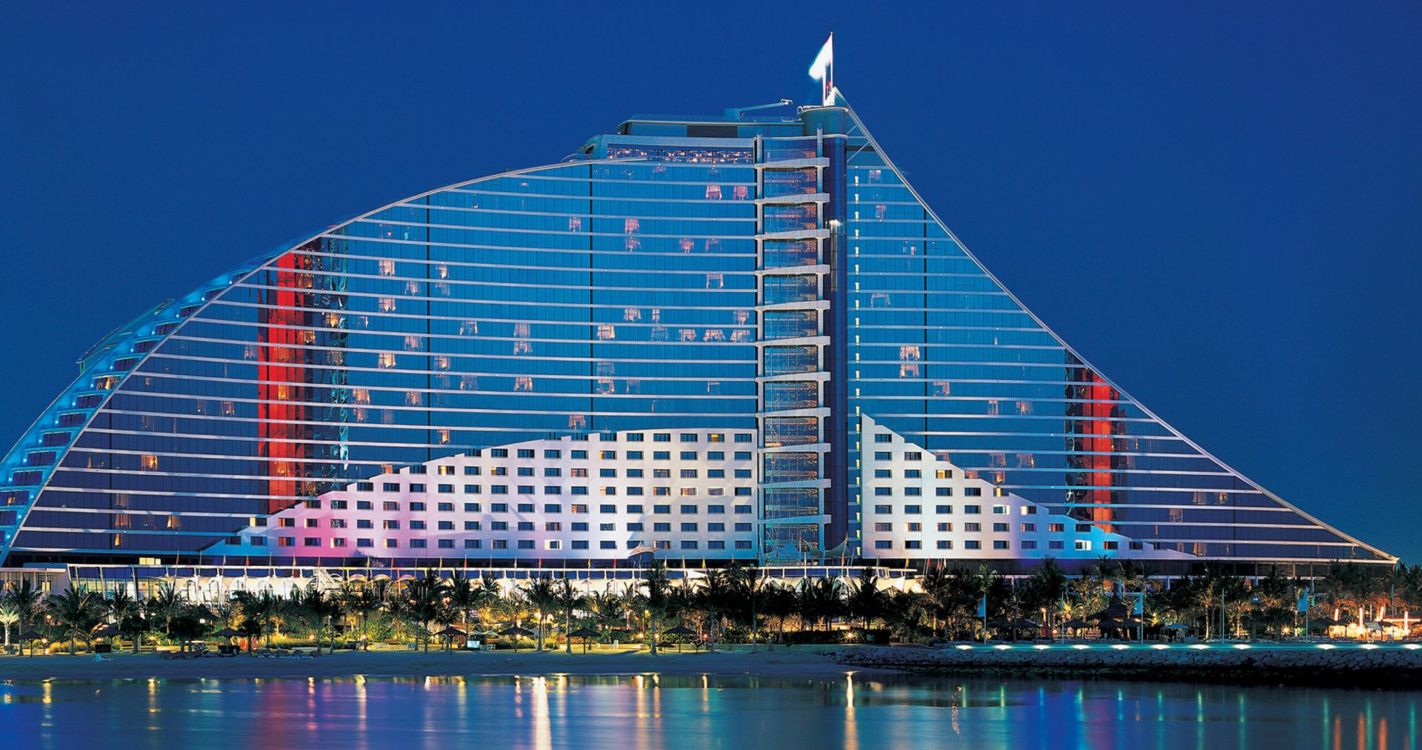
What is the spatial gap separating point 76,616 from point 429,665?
26620 mm

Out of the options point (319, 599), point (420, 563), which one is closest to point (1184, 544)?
point (420, 563)

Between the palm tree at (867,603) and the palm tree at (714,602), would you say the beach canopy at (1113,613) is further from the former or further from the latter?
the palm tree at (714,602)

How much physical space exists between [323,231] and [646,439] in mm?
31204

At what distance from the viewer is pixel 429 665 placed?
112 m

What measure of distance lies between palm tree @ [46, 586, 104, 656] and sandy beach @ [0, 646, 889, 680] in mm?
3547

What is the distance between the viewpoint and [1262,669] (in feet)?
331

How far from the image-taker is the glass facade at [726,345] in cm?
15538

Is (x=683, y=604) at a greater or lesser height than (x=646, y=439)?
lesser

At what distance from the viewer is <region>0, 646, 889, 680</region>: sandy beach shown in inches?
4168

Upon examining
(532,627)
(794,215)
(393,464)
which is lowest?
(532,627)

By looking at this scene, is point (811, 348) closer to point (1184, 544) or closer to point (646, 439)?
point (646, 439)

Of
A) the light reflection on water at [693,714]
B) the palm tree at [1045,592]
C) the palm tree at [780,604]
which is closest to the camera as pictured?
the light reflection on water at [693,714]

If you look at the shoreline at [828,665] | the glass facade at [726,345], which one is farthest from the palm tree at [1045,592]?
the glass facade at [726,345]

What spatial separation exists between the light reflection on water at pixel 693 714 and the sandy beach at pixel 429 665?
4.67 meters
